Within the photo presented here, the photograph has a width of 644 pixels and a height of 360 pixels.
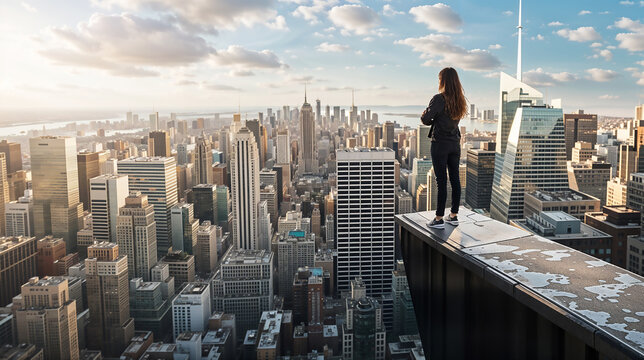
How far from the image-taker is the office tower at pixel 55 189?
60.7 ft

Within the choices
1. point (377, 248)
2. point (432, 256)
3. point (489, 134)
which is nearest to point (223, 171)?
point (377, 248)

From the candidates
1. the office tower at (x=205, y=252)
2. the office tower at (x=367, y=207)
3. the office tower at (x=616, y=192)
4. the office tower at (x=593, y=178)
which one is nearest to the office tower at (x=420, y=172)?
the office tower at (x=367, y=207)

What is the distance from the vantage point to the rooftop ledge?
3.01 feet

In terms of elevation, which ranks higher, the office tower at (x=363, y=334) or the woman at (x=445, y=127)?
the woman at (x=445, y=127)

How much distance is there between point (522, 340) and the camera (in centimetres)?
113

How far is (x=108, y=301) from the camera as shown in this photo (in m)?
13.3

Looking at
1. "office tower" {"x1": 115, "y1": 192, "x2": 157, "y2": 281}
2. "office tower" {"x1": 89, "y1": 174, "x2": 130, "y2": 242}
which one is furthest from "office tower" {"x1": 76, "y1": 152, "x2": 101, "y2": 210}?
"office tower" {"x1": 115, "y1": 192, "x2": 157, "y2": 281}

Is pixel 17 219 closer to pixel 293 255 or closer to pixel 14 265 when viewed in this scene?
pixel 14 265

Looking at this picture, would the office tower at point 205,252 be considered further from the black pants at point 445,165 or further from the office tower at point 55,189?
the black pants at point 445,165

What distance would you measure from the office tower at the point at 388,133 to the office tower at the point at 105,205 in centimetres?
1638

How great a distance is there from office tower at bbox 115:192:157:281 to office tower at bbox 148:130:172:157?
1094cm

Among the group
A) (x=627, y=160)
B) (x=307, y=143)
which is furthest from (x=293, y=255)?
(x=307, y=143)

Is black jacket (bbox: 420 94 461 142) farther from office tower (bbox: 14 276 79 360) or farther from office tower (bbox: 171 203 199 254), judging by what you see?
office tower (bbox: 171 203 199 254)

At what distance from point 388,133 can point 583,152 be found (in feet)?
36.8
